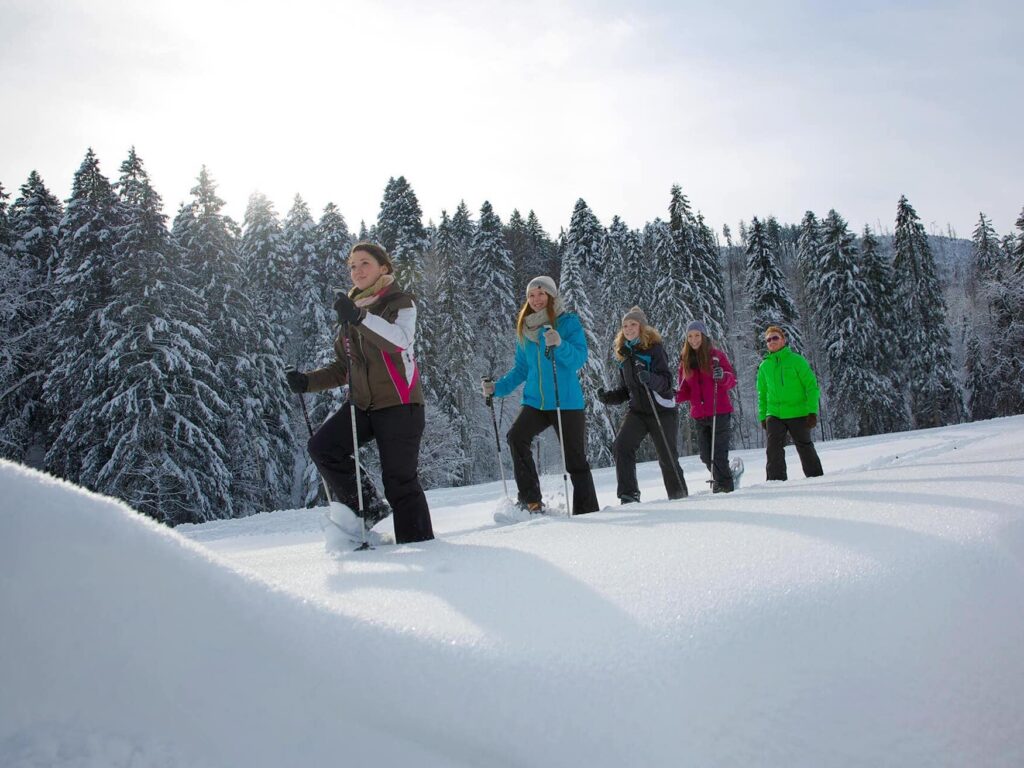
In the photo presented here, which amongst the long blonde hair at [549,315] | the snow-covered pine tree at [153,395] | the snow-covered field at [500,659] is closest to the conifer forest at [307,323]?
the snow-covered pine tree at [153,395]

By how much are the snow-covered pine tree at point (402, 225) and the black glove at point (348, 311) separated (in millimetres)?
31825

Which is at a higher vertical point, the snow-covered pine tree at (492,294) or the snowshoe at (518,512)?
the snow-covered pine tree at (492,294)

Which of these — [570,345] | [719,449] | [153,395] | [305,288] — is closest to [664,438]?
[719,449]

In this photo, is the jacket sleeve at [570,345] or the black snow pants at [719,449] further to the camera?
the black snow pants at [719,449]

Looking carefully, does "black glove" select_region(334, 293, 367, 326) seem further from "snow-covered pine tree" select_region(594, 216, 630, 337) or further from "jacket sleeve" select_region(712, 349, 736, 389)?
"snow-covered pine tree" select_region(594, 216, 630, 337)

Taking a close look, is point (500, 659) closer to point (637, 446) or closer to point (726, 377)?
point (637, 446)

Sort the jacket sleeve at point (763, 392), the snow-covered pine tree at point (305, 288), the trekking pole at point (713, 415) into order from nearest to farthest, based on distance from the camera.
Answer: the trekking pole at point (713, 415), the jacket sleeve at point (763, 392), the snow-covered pine tree at point (305, 288)

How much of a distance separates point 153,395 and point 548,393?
2081 centimetres

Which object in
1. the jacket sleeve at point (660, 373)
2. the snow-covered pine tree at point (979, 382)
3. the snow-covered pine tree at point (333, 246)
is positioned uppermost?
the snow-covered pine tree at point (333, 246)

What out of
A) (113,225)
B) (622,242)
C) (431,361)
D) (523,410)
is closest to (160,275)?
(113,225)

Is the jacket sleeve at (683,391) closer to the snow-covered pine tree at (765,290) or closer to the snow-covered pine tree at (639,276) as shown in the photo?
the snow-covered pine tree at (765,290)

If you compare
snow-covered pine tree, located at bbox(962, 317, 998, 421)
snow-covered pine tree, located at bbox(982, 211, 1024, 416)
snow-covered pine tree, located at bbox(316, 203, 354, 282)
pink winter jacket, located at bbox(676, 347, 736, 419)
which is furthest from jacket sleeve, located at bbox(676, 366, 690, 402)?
snow-covered pine tree, located at bbox(962, 317, 998, 421)

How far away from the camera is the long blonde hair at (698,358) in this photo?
25.9 feet

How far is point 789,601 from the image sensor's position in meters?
1.79
